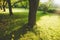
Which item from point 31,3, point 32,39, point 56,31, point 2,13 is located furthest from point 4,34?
point 2,13

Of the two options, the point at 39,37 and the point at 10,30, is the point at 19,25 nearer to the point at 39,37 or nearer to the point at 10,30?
the point at 10,30

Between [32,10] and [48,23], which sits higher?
[32,10]

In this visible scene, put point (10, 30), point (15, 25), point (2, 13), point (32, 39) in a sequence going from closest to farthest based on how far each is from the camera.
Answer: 1. point (32, 39)
2. point (10, 30)
3. point (15, 25)
4. point (2, 13)

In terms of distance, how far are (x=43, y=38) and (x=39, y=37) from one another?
319 mm

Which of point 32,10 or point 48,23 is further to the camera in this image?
point 48,23

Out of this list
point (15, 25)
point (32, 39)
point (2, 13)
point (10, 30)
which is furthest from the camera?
point (2, 13)

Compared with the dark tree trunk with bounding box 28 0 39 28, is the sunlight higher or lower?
lower

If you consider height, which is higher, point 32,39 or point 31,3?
point 31,3

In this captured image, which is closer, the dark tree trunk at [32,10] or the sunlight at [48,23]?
the dark tree trunk at [32,10]

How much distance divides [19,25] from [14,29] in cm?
146

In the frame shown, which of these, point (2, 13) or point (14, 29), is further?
point (2, 13)

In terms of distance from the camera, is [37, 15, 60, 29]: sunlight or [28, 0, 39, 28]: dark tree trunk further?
[37, 15, 60, 29]: sunlight

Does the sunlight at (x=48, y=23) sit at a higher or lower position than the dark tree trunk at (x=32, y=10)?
lower

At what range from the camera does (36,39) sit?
12508mm
